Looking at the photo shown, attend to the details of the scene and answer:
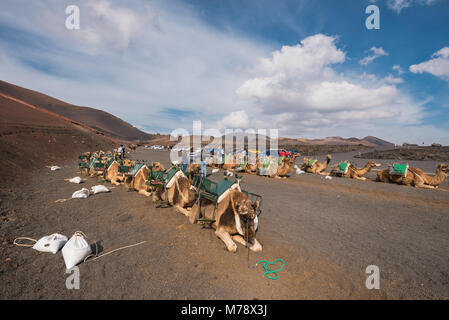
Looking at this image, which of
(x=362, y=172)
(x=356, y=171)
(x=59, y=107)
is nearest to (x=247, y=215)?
(x=356, y=171)

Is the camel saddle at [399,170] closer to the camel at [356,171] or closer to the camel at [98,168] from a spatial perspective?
the camel at [356,171]

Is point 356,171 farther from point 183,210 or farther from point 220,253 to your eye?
point 220,253

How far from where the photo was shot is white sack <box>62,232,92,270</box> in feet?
14.2

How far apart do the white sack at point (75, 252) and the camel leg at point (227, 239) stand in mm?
3223

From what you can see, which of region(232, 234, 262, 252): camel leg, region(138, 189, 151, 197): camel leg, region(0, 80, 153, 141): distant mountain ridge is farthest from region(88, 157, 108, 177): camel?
region(0, 80, 153, 141): distant mountain ridge

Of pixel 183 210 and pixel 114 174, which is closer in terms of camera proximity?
pixel 183 210

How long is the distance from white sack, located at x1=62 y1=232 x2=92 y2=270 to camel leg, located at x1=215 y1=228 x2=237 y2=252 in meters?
3.22

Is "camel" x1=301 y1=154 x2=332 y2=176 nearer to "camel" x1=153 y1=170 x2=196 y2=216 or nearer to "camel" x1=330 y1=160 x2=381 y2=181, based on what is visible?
"camel" x1=330 y1=160 x2=381 y2=181

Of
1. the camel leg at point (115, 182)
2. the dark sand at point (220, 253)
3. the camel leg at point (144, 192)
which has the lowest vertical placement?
the dark sand at point (220, 253)

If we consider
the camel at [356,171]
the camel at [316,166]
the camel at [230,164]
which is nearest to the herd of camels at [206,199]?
the camel at [356,171]

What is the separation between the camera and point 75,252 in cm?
443

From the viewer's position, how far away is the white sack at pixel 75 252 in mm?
4320

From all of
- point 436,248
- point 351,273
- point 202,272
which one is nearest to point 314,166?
point 436,248

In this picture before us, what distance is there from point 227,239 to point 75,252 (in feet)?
11.6
